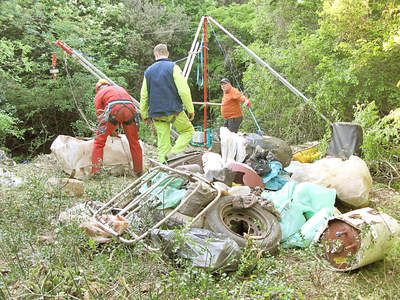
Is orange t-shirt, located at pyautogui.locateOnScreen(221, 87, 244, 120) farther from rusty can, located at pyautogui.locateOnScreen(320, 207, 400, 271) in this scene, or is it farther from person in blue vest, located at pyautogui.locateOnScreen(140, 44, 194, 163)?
rusty can, located at pyautogui.locateOnScreen(320, 207, 400, 271)

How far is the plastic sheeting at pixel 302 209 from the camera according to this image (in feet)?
13.0

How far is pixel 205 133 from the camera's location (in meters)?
7.98

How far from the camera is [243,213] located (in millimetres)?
4051

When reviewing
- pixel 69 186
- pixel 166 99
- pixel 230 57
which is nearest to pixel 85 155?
pixel 69 186

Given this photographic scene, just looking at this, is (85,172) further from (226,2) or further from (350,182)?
(226,2)

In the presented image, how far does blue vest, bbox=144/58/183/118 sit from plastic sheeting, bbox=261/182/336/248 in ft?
6.11

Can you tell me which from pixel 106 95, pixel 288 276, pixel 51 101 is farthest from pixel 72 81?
pixel 288 276

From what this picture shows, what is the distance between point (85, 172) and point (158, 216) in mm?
2336

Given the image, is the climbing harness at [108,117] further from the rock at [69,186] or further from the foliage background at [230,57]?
the rock at [69,186]

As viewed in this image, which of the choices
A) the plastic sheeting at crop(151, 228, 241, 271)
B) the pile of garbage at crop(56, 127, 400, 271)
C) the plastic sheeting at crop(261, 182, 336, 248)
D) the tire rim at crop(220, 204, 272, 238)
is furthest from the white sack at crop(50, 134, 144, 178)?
the plastic sheeting at crop(151, 228, 241, 271)

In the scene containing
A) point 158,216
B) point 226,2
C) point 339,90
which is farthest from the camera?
point 226,2

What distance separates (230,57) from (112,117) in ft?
27.6

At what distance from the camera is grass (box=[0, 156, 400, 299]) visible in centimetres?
258

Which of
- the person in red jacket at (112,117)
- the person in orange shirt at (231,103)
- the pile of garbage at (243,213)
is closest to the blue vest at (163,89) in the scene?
the person in red jacket at (112,117)
